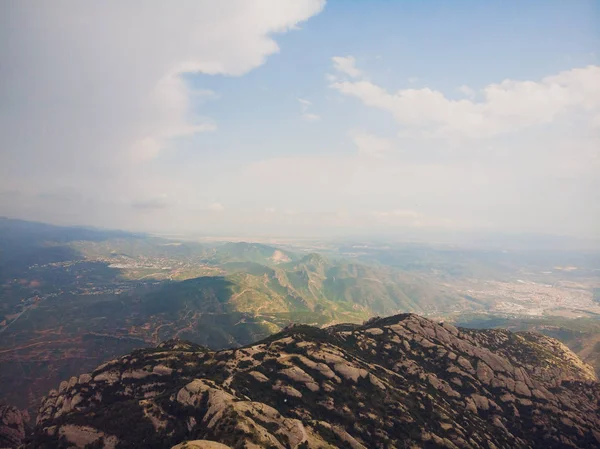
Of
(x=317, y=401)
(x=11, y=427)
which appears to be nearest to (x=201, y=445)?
(x=317, y=401)

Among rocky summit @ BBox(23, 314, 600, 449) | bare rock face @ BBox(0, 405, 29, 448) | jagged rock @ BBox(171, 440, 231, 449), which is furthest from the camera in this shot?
bare rock face @ BBox(0, 405, 29, 448)

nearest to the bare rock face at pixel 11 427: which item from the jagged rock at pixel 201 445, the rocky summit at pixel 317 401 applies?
the rocky summit at pixel 317 401

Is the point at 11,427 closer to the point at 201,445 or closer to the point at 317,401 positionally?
the point at 201,445

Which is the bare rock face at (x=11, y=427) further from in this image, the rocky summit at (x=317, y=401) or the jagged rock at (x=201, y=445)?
the jagged rock at (x=201, y=445)

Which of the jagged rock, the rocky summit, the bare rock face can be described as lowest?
the bare rock face

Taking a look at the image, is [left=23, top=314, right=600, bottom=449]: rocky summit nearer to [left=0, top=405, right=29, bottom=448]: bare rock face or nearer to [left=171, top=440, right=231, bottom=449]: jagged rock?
[left=171, top=440, right=231, bottom=449]: jagged rock

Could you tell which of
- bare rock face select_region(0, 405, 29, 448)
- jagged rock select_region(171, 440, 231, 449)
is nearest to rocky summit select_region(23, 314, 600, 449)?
jagged rock select_region(171, 440, 231, 449)

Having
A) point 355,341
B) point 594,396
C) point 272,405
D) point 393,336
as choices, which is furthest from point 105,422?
point 594,396

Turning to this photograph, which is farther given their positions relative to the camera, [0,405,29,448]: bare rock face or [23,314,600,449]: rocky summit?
[0,405,29,448]: bare rock face

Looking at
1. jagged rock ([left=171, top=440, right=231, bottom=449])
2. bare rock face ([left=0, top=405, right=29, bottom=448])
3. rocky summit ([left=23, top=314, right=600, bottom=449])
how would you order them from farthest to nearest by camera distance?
bare rock face ([left=0, top=405, right=29, bottom=448]) → rocky summit ([left=23, top=314, right=600, bottom=449]) → jagged rock ([left=171, top=440, right=231, bottom=449])
